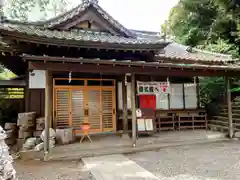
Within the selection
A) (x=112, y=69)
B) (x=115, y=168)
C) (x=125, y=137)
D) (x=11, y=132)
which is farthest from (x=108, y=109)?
(x=11, y=132)

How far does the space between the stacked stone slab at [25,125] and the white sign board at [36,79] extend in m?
1.07

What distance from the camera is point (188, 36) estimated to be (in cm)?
1502

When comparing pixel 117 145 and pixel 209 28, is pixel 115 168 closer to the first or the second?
pixel 117 145

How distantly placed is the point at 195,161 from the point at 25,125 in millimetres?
5095

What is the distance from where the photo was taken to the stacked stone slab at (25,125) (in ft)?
19.4

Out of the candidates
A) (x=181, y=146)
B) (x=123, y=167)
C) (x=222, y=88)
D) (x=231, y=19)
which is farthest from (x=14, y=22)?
(x=231, y=19)

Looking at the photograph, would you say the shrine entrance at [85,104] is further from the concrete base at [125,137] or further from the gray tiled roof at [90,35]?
the gray tiled roof at [90,35]

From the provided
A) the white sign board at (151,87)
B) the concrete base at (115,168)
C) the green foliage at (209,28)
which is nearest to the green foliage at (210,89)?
the green foliage at (209,28)

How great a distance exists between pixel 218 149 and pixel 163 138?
66.0 inches

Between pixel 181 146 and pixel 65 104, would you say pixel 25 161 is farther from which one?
pixel 181 146

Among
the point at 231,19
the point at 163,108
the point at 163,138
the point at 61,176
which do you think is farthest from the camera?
the point at 231,19

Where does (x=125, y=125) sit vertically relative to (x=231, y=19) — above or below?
below

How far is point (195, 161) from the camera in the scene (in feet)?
15.1

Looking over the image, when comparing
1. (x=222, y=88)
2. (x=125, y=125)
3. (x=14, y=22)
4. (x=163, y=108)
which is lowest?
(x=125, y=125)
